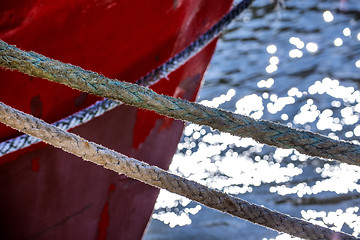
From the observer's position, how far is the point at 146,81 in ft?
6.68

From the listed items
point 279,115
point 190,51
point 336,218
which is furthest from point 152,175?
point 279,115

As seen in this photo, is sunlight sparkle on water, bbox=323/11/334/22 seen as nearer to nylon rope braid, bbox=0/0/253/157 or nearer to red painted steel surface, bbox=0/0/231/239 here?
red painted steel surface, bbox=0/0/231/239

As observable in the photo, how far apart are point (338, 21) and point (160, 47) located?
191 inches

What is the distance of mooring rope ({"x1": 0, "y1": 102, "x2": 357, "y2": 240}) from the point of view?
1298mm

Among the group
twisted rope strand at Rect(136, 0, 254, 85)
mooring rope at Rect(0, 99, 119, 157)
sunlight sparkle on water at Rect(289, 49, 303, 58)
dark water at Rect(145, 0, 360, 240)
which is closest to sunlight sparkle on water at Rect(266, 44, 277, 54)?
dark water at Rect(145, 0, 360, 240)

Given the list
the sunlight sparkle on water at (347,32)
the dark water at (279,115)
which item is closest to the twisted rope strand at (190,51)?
the dark water at (279,115)

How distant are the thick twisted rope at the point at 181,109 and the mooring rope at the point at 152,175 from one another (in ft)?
→ 0.39

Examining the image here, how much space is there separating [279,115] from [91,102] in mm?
3019

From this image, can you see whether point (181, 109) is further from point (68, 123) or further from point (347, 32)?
point (347, 32)

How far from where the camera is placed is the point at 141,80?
203 cm

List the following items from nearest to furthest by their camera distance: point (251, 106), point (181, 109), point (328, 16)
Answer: point (181, 109) → point (251, 106) → point (328, 16)

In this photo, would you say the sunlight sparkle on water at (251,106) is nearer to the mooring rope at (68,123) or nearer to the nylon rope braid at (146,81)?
the nylon rope braid at (146,81)

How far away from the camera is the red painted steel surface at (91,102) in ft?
5.45

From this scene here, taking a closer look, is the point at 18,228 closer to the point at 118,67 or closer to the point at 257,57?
the point at 118,67
